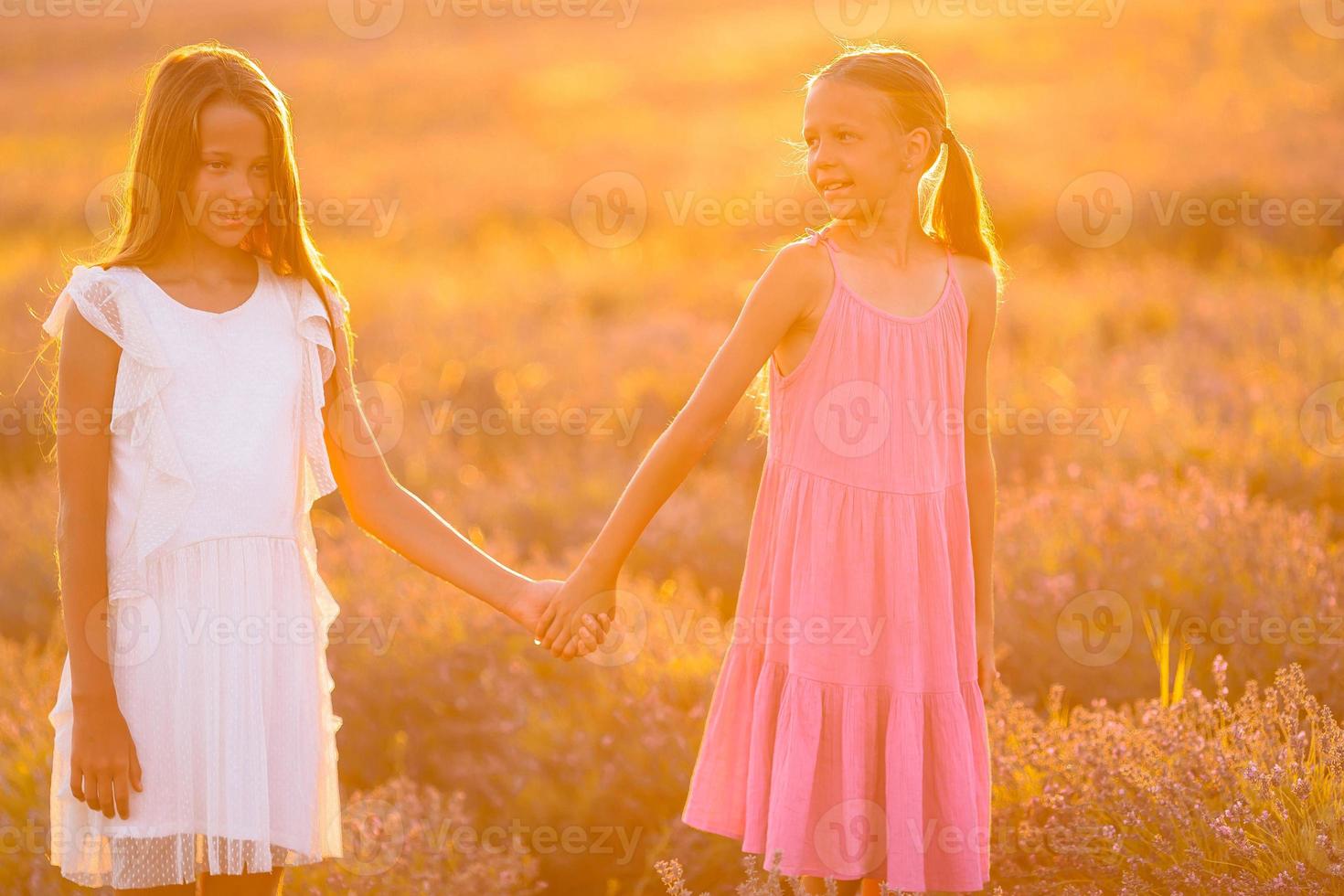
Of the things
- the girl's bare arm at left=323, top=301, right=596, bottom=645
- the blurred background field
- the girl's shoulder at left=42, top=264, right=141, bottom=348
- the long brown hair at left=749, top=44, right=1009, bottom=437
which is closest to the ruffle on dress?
the girl's shoulder at left=42, top=264, right=141, bottom=348

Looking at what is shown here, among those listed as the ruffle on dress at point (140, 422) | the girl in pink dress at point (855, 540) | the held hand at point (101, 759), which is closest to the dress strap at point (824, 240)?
the girl in pink dress at point (855, 540)

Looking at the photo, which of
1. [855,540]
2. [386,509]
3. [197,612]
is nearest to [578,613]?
[386,509]

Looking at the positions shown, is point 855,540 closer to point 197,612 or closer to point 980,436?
point 980,436

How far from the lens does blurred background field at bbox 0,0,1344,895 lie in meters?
3.41

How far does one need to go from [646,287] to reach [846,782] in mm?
7950

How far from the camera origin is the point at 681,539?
18.7 feet

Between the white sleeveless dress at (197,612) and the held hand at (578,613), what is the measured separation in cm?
65

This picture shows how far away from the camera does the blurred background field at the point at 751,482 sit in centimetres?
341

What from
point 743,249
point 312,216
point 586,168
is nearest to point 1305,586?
point 743,249

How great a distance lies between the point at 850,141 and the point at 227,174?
125 cm

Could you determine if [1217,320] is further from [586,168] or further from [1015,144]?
[586,168]

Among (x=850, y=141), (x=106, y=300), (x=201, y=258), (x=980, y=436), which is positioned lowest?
(x=980, y=436)

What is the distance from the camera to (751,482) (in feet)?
21.6

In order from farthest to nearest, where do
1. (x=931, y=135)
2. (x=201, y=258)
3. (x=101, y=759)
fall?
(x=931, y=135) → (x=201, y=258) → (x=101, y=759)
